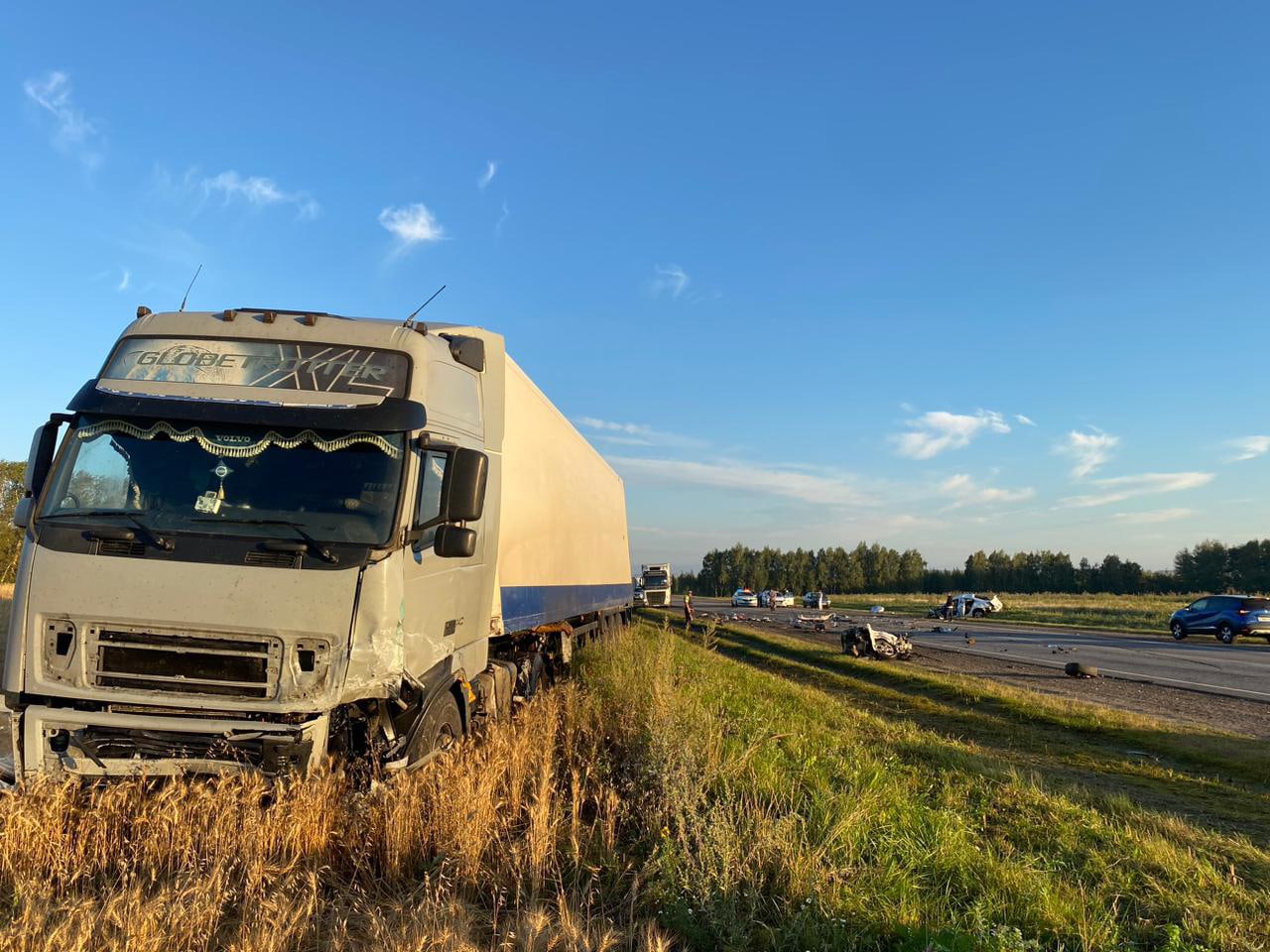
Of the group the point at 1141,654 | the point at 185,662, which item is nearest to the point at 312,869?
the point at 185,662

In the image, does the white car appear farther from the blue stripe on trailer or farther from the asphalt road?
the blue stripe on trailer

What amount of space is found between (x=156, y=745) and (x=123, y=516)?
4.74ft

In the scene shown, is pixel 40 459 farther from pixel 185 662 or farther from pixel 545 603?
pixel 545 603

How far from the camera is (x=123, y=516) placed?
15.6 ft

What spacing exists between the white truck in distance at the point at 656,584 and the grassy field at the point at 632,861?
1592 inches

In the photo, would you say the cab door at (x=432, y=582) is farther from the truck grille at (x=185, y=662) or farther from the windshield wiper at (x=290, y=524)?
the truck grille at (x=185, y=662)

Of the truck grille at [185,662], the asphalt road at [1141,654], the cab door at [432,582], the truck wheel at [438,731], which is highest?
the cab door at [432,582]

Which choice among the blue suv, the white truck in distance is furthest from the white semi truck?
the white truck in distance

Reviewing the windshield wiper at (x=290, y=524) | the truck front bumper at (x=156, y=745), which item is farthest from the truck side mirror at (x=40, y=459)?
the truck front bumper at (x=156, y=745)

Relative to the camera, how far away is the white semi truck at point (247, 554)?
14.5 ft

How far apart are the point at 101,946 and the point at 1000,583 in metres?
130

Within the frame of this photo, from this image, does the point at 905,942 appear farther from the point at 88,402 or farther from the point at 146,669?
the point at 88,402

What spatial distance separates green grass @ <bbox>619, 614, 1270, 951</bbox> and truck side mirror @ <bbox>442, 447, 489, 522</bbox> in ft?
7.63

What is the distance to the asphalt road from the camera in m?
16.0
